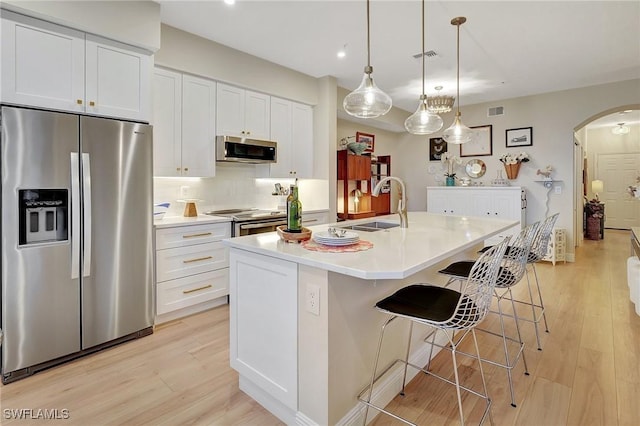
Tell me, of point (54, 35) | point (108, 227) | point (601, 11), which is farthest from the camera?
point (601, 11)

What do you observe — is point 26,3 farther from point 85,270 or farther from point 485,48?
point 485,48

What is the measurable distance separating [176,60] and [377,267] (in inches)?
118

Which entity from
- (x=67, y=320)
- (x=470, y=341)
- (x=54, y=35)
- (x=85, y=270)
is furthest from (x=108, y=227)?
(x=470, y=341)

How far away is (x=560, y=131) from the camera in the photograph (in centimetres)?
529

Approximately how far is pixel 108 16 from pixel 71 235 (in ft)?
5.36

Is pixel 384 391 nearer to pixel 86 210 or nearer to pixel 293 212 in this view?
pixel 293 212

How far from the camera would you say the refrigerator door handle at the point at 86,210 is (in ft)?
7.69

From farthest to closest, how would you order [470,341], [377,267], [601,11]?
[601,11] < [470,341] < [377,267]

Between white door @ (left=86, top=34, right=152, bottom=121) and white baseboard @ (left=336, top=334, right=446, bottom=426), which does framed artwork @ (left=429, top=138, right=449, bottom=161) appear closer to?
white baseboard @ (left=336, top=334, right=446, bottom=426)

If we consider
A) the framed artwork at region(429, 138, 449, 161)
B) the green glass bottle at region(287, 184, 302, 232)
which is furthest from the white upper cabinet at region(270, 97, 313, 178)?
the framed artwork at region(429, 138, 449, 161)

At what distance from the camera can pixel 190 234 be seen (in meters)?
3.15

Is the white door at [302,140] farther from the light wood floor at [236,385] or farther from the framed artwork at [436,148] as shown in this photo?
the framed artwork at [436,148]

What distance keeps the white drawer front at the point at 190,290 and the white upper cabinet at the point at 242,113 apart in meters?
1.56

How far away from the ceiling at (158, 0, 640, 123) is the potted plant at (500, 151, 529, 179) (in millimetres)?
1248
